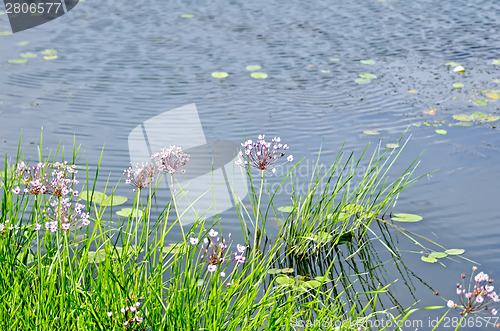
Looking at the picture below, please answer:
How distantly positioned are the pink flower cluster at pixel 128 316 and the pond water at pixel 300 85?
111 centimetres

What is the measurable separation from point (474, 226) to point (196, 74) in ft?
9.21

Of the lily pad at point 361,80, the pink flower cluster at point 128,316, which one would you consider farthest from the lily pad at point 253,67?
the pink flower cluster at point 128,316

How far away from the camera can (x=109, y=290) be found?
1.92 m

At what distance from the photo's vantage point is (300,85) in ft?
16.4

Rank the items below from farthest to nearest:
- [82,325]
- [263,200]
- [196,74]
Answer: [196,74]
[263,200]
[82,325]

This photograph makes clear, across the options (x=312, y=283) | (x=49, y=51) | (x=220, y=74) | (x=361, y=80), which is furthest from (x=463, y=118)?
(x=49, y=51)

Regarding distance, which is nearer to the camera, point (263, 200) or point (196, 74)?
point (263, 200)

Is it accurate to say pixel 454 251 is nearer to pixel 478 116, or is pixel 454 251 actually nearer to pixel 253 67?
pixel 478 116

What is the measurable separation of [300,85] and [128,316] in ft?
11.3

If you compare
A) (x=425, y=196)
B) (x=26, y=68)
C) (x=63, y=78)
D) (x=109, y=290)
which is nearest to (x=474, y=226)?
(x=425, y=196)

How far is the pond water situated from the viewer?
3414 mm

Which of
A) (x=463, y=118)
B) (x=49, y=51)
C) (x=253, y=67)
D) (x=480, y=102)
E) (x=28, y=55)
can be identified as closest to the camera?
(x=463, y=118)

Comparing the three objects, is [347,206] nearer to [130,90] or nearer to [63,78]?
[130,90]

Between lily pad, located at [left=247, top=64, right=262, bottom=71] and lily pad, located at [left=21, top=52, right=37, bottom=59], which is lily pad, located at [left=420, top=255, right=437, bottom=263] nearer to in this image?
lily pad, located at [left=247, top=64, right=262, bottom=71]
